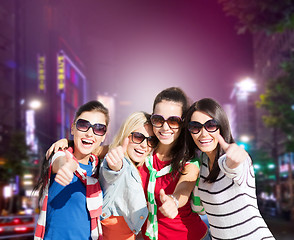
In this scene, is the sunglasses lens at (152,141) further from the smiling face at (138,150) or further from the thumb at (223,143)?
the thumb at (223,143)

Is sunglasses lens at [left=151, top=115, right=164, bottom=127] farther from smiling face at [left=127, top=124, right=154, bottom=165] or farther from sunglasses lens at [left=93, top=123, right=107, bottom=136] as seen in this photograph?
sunglasses lens at [left=93, top=123, right=107, bottom=136]

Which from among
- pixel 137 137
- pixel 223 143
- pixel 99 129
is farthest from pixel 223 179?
pixel 99 129

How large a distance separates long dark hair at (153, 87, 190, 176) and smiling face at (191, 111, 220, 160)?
1.22 feet

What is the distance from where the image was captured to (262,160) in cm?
5159

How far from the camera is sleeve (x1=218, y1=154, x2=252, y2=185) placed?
3.53 m

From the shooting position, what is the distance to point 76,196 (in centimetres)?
404

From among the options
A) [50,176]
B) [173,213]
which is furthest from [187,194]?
[50,176]

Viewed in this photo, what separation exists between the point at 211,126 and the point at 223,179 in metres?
0.53

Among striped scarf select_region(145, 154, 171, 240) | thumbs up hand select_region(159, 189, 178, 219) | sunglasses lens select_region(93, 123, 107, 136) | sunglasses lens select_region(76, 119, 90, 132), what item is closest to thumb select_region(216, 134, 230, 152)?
thumbs up hand select_region(159, 189, 178, 219)

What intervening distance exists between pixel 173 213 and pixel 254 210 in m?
0.75

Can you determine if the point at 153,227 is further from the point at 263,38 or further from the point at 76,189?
the point at 263,38

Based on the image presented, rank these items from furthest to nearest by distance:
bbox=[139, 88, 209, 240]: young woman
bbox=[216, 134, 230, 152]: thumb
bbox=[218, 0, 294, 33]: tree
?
bbox=[218, 0, 294, 33]: tree
bbox=[139, 88, 209, 240]: young woman
bbox=[216, 134, 230, 152]: thumb

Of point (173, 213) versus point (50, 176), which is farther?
point (50, 176)

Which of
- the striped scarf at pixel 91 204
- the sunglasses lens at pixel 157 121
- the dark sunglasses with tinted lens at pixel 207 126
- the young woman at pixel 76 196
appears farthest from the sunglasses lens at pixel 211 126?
the striped scarf at pixel 91 204
